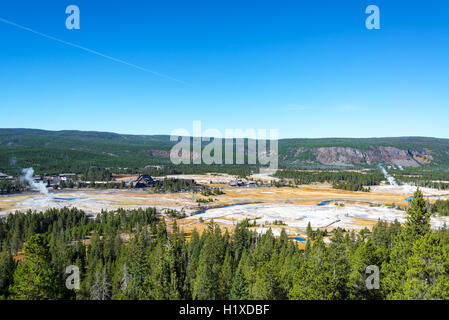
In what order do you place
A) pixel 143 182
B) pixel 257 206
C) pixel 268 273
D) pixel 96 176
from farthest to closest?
pixel 96 176, pixel 143 182, pixel 257 206, pixel 268 273

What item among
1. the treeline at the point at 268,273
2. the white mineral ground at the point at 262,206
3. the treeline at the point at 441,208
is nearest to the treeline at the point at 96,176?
the white mineral ground at the point at 262,206

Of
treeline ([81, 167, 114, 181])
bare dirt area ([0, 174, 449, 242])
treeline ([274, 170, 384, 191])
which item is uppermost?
treeline ([81, 167, 114, 181])

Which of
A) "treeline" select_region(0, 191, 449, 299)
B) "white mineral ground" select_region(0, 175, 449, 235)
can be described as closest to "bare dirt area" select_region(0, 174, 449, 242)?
"white mineral ground" select_region(0, 175, 449, 235)

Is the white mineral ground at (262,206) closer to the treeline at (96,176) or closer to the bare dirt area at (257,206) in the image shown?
the bare dirt area at (257,206)

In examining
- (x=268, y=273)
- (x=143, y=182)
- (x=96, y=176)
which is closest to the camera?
(x=268, y=273)

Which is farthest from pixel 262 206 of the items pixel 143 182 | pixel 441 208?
pixel 143 182

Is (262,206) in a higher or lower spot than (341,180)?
lower

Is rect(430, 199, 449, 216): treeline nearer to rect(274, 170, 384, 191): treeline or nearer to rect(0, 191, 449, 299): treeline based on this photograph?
rect(274, 170, 384, 191): treeline

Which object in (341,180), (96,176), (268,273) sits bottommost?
(341,180)

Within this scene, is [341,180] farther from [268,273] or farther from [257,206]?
[268,273]

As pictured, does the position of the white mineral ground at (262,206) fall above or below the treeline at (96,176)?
below

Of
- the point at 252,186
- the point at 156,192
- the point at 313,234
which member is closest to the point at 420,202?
the point at 313,234
